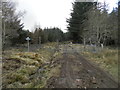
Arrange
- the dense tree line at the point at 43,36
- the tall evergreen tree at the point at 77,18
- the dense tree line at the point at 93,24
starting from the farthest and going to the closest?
the tall evergreen tree at the point at 77,18, the dense tree line at the point at 43,36, the dense tree line at the point at 93,24

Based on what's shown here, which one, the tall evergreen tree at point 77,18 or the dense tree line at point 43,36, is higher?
the tall evergreen tree at point 77,18

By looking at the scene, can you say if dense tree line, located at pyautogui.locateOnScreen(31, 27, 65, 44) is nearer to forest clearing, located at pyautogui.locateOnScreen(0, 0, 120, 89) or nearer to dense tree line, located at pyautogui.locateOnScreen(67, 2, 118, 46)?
forest clearing, located at pyautogui.locateOnScreen(0, 0, 120, 89)

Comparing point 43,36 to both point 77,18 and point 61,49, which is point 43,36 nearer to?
point 77,18

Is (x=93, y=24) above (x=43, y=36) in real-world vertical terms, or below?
above

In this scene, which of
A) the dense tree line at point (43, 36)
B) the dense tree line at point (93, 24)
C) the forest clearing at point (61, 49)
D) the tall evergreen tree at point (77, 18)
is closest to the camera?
the forest clearing at point (61, 49)

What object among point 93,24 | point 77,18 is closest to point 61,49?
point 93,24

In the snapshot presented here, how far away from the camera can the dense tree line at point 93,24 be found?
18469mm

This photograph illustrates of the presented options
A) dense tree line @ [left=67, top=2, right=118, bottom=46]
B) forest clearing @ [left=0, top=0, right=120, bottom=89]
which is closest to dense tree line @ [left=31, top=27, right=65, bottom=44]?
forest clearing @ [left=0, top=0, right=120, bottom=89]

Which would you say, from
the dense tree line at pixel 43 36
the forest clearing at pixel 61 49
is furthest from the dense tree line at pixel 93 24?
the dense tree line at pixel 43 36

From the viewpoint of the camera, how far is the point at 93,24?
19.0 metres

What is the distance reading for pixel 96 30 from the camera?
1909cm

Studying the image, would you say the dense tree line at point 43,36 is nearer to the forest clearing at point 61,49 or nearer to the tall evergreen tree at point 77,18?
the forest clearing at point 61,49

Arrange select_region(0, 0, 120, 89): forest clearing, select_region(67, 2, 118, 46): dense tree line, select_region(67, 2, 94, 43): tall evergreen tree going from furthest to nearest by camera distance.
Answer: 1. select_region(67, 2, 94, 43): tall evergreen tree
2. select_region(67, 2, 118, 46): dense tree line
3. select_region(0, 0, 120, 89): forest clearing

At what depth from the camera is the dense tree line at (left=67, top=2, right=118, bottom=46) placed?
18.5 meters
